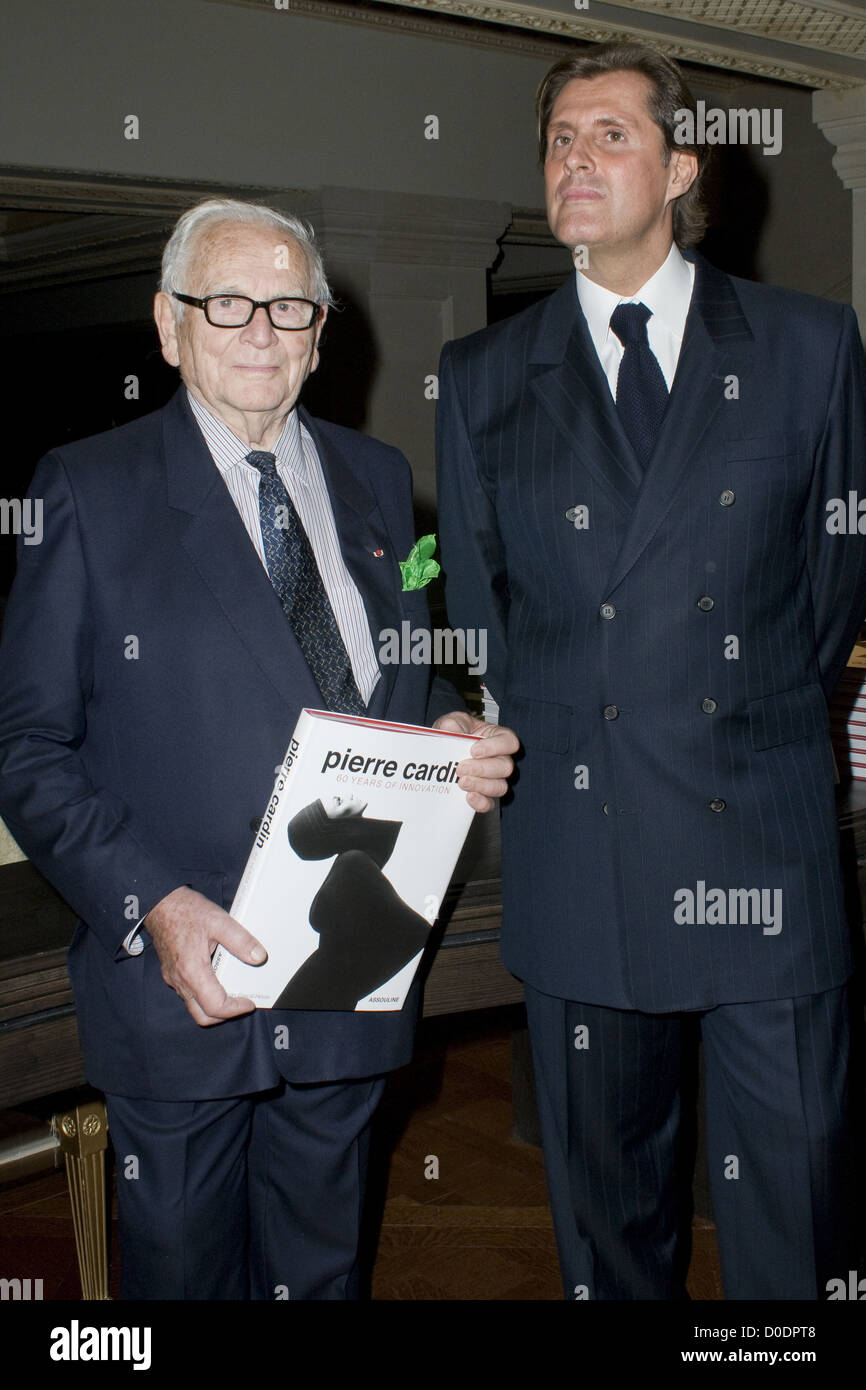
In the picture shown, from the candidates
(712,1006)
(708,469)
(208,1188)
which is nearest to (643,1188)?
(712,1006)

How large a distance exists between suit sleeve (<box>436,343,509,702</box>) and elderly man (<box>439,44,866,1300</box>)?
0.06 meters

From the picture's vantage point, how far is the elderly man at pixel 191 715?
155 cm

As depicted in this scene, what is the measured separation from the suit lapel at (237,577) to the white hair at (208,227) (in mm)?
218

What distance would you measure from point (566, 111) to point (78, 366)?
12664 mm

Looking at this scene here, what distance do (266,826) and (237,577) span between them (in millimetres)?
298

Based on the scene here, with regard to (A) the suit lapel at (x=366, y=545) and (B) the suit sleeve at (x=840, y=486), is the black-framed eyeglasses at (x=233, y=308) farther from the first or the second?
(B) the suit sleeve at (x=840, y=486)

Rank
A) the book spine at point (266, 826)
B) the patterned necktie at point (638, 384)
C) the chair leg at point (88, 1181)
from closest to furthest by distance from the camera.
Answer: the book spine at point (266, 826) < the patterned necktie at point (638, 384) < the chair leg at point (88, 1181)

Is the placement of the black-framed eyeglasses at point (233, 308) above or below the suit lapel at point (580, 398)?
above

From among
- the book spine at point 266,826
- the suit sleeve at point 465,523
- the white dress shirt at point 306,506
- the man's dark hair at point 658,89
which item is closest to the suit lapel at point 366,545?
the white dress shirt at point 306,506

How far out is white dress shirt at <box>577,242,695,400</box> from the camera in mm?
1734

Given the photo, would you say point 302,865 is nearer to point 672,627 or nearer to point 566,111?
point 672,627

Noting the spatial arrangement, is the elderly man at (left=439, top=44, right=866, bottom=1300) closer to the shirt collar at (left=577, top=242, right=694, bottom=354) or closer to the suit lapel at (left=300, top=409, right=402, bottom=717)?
the shirt collar at (left=577, top=242, right=694, bottom=354)

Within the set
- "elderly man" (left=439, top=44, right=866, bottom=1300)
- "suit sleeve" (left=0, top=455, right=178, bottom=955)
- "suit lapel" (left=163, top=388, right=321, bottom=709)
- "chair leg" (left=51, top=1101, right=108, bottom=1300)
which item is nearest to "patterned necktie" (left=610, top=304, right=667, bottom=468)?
"elderly man" (left=439, top=44, right=866, bottom=1300)

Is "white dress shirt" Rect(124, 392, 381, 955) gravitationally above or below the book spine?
above
